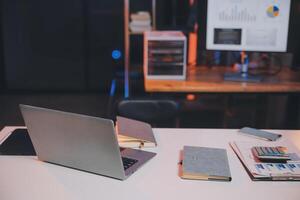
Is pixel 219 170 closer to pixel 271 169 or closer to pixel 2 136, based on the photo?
pixel 271 169

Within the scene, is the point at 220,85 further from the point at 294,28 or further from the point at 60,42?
the point at 60,42

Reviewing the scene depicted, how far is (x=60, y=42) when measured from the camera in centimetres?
532

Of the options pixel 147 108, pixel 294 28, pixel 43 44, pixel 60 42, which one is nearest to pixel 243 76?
pixel 294 28

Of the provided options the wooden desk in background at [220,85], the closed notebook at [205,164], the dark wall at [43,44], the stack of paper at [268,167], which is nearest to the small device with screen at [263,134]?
the stack of paper at [268,167]

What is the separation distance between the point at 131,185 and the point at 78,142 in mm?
233

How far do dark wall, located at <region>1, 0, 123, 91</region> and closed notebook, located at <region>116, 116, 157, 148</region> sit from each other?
3.46 metres

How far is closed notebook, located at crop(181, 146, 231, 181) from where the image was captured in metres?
1.52

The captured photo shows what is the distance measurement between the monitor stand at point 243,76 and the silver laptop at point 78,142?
1571 mm

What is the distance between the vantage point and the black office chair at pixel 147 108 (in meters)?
2.40

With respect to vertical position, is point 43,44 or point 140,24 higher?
point 140,24

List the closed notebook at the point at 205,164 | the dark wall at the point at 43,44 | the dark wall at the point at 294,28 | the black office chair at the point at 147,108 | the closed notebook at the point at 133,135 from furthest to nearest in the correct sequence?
the dark wall at the point at 43,44, the dark wall at the point at 294,28, the black office chair at the point at 147,108, the closed notebook at the point at 133,135, the closed notebook at the point at 205,164

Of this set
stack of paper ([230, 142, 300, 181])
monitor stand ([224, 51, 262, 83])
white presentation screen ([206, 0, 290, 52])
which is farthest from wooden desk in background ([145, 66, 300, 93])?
stack of paper ([230, 142, 300, 181])

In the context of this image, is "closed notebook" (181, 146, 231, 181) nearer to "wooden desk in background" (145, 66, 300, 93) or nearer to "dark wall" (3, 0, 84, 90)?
"wooden desk in background" (145, 66, 300, 93)

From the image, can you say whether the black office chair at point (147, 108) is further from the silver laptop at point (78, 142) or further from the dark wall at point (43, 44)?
the dark wall at point (43, 44)
